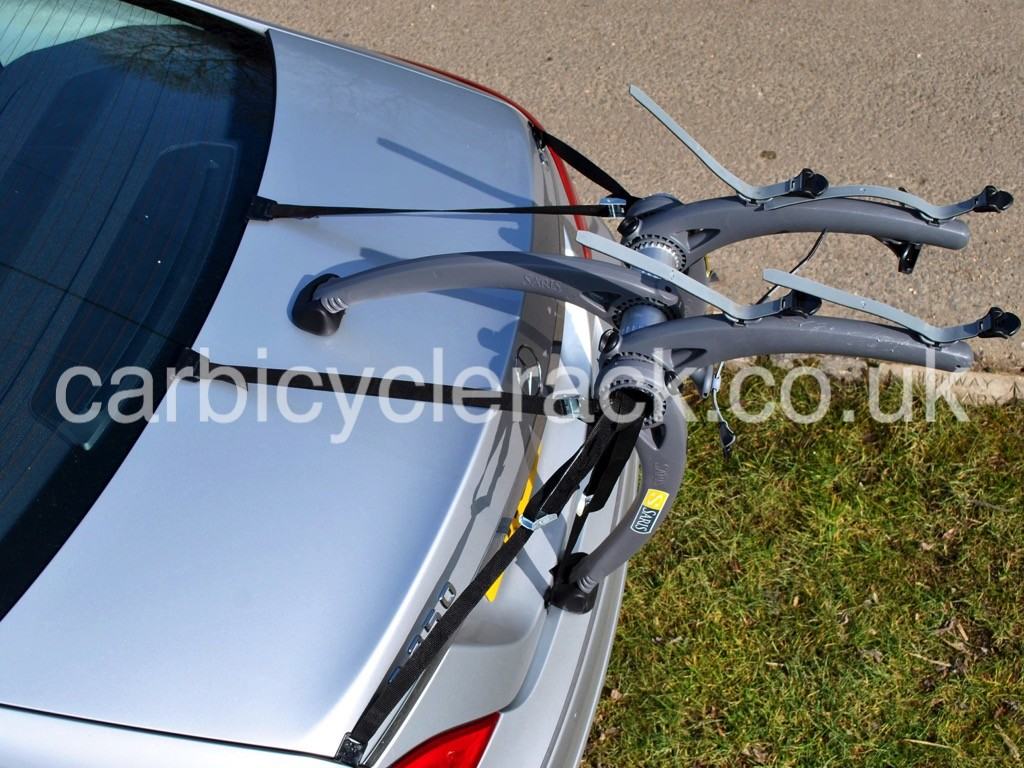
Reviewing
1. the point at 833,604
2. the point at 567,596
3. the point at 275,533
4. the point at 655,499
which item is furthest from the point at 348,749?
the point at 833,604

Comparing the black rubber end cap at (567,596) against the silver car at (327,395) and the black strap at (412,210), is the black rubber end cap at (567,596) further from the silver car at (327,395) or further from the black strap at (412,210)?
the black strap at (412,210)

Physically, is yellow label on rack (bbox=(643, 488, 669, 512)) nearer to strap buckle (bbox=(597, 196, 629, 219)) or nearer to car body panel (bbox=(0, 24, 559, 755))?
car body panel (bbox=(0, 24, 559, 755))

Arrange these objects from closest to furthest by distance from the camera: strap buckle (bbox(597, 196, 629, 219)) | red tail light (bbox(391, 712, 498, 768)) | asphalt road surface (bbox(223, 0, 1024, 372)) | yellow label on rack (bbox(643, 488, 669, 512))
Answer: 1. red tail light (bbox(391, 712, 498, 768))
2. yellow label on rack (bbox(643, 488, 669, 512))
3. strap buckle (bbox(597, 196, 629, 219))
4. asphalt road surface (bbox(223, 0, 1024, 372))

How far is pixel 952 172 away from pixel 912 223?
2332 millimetres

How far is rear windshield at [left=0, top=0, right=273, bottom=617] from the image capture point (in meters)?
1.81

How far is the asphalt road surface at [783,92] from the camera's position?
3.72m

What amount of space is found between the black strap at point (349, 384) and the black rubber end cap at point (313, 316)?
96 millimetres

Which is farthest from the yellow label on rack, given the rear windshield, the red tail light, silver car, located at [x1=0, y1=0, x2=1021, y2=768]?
the rear windshield

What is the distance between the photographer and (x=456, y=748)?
1.79 m

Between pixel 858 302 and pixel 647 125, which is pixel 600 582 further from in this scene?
pixel 647 125

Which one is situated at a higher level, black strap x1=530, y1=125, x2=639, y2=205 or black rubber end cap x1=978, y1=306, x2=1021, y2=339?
black strap x1=530, y1=125, x2=639, y2=205

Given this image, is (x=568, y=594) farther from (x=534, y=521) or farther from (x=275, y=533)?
(x=275, y=533)

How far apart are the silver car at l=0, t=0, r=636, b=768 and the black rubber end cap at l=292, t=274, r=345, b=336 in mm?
26

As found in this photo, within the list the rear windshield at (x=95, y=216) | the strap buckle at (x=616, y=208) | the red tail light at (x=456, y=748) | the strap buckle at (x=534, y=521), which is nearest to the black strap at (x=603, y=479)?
the strap buckle at (x=534, y=521)
